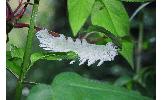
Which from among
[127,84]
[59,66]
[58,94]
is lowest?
[59,66]

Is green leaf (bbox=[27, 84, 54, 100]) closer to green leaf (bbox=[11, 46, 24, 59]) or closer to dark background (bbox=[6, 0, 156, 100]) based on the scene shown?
green leaf (bbox=[11, 46, 24, 59])

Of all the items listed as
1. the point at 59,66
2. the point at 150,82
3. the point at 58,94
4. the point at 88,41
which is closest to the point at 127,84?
the point at 150,82

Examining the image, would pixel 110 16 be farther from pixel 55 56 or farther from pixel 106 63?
pixel 106 63

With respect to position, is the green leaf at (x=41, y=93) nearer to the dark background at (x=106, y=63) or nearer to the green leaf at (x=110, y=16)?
the green leaf at (x=110, y=16)

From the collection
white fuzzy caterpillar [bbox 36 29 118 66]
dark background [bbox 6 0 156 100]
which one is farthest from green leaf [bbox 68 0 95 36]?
dark background [bbox 6 0 156 100]

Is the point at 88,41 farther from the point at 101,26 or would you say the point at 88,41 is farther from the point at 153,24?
the point at 153,24

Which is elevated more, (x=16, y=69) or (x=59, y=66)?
(x=16, y=69)

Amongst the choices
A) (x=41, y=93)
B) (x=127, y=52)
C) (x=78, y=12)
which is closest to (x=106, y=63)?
(x=127, y=52)
